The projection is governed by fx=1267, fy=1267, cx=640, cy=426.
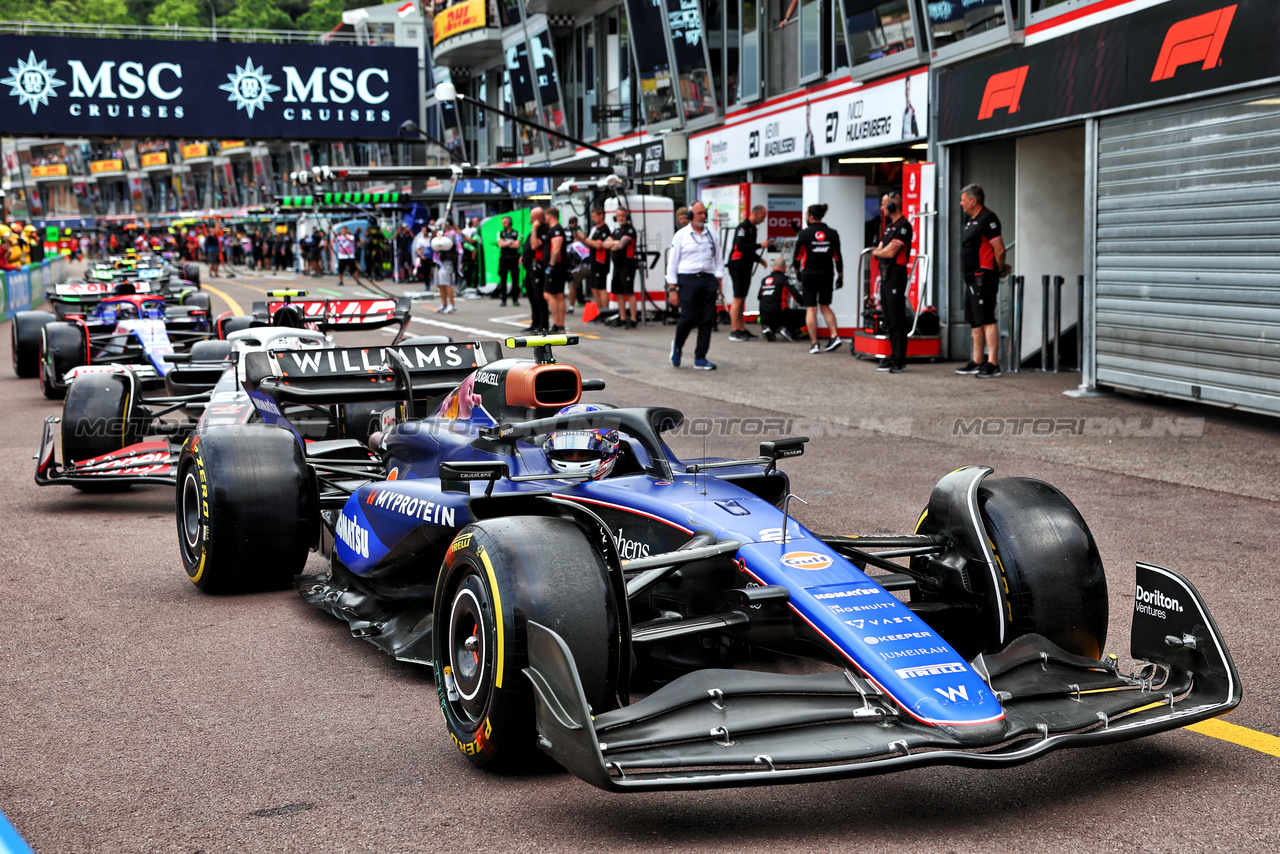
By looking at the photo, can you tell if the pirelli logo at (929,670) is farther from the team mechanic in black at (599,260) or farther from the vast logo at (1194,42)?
the team mechanic in black at (599,260)

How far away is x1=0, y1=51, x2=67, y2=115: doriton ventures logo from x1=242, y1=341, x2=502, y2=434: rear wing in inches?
1244

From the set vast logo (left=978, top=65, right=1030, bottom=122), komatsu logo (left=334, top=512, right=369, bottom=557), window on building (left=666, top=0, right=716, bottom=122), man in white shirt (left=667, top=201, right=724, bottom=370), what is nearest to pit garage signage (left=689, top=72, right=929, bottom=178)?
window on building (left=666, top=0, right=716, bottom=122)

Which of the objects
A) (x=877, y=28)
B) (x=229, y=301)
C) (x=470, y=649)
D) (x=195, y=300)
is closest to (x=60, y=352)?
(x=195, y=300)

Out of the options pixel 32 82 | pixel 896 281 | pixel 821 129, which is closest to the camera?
pixel 896 281

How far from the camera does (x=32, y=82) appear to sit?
110ft

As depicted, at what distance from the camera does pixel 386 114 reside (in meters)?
37.3

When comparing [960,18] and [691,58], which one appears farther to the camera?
[691,58]

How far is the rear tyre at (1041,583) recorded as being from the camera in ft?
12.7

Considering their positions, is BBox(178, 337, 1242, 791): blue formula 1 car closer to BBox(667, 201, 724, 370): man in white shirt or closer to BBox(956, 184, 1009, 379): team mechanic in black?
BBox(956, 184, 1009, 379): team mechanic in black

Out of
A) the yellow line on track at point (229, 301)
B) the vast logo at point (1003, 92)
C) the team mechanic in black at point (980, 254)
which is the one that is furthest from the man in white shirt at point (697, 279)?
the yellow line on track at point (229, 301)

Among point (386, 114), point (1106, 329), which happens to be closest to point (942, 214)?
point (1106, 329)

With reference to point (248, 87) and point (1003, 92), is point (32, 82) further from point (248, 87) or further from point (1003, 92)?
point (1003, 92)

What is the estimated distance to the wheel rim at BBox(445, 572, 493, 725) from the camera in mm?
3447

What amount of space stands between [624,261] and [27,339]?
29.7 ft
